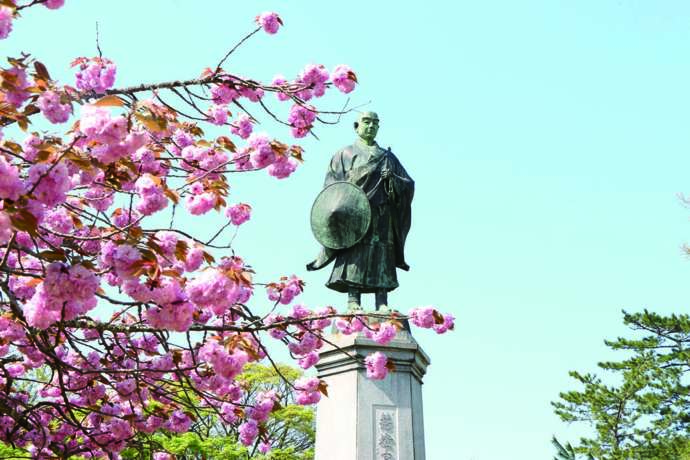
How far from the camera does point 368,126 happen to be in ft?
25.7

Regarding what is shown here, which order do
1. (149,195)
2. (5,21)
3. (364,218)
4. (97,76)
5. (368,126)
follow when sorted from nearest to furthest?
(5,21)
(149,195)
(97,76)
(364,218)
(368,126)

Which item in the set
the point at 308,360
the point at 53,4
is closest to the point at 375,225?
the point at 308,360

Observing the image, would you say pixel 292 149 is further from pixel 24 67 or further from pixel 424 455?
pixel 424 455

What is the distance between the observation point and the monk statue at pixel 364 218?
23.9ft

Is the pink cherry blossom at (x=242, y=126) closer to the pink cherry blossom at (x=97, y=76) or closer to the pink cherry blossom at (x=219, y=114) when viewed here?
the pink cherry blossom at (x=219, y=114)

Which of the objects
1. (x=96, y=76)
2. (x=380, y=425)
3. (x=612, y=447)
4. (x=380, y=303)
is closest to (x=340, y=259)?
(x=380, y=303)

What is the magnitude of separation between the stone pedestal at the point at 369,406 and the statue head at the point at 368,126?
7.93ft

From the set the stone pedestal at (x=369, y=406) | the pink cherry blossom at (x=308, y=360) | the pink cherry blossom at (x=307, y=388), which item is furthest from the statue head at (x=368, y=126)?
the pink cherry blossom at (x=307, y=388)

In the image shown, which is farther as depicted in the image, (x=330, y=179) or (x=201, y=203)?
(x=330, y=179)

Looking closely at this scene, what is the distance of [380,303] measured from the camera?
735 cm

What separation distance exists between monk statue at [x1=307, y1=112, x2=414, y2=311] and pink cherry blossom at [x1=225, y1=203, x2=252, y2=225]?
270 cm

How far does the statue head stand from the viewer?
25.7 ft

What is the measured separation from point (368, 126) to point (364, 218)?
49.7 inches

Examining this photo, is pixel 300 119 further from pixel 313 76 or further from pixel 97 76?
pixel 97 76
